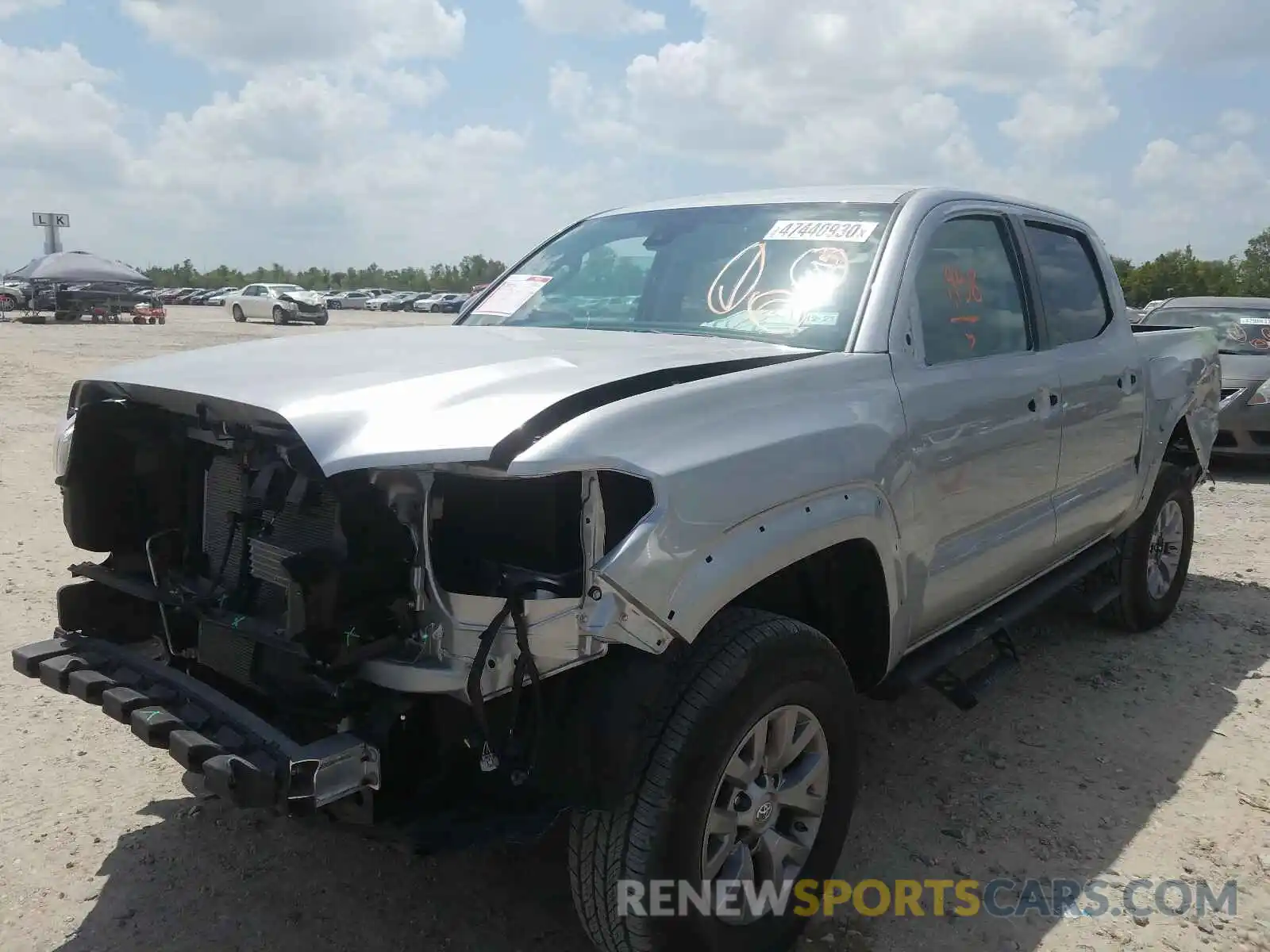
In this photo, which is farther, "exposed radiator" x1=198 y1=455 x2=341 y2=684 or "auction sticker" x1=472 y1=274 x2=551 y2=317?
"auction sticker" x1=472 y1=274 x2=551 y2=317

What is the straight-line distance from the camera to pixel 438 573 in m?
2.17

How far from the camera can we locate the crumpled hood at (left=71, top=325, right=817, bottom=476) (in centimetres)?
203

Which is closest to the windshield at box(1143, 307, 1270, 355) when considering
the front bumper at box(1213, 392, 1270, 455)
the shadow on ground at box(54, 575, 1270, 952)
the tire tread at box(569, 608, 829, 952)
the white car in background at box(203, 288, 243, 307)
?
the front bumper at box(1213, 392, 1270, 455)

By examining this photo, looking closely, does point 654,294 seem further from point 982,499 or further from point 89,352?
point 89,352

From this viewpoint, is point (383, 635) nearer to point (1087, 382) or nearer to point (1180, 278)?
point (1087, 382)

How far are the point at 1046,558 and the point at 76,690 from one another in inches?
129

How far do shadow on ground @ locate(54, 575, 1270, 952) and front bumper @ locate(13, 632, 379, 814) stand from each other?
361mm

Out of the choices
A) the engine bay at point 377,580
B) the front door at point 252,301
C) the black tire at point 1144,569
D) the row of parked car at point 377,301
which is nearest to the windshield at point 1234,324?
the black tire at point 1144,569

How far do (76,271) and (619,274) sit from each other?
119 ft

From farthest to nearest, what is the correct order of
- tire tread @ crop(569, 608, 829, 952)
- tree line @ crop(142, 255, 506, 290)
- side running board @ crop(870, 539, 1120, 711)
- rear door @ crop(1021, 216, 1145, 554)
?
tree line @ crop(142, 255, 506, 290)
rear door @ crop(1021, 216, 1145, 554)
side running board @ crop(870, 539, 1120, 711)
tire tread @ crop(569, 608, 829, 952)

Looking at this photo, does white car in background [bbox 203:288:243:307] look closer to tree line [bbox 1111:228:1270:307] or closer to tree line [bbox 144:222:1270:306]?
tree line [bbox 144:222:1270:306]

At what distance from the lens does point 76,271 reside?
34.2 meters

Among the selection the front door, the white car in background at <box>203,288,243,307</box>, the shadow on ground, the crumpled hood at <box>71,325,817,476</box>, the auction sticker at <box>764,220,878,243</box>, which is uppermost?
the white car in background at <box>203,288,243,307</box>

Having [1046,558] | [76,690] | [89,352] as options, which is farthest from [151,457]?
[89,352]
